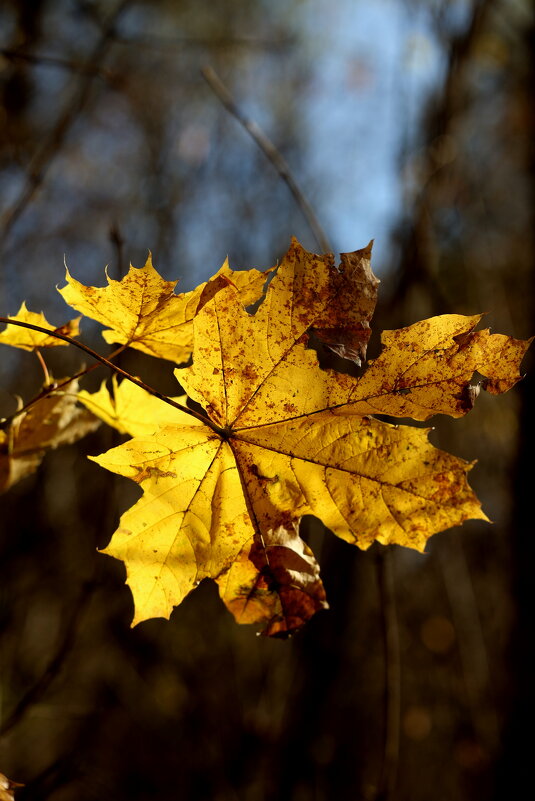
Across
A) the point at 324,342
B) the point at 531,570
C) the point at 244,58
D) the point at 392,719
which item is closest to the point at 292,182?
the point at 324,342

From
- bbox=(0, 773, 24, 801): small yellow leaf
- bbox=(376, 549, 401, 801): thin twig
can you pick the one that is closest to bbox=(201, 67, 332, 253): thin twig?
bbox=(376, 549, 401, 801): thin twig

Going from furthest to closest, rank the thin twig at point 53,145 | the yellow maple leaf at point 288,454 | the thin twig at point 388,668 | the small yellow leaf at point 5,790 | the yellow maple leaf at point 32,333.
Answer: the thin twig at point 53,145
the thin twig at point 388,668
the yellow maple leaf at point 32,333
the yellow maple leaf at point 288,454
the small yellow leaf at point 5,790

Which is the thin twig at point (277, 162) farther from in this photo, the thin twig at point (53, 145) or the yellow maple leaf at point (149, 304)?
the yellow maple leaf at point (149, 304)

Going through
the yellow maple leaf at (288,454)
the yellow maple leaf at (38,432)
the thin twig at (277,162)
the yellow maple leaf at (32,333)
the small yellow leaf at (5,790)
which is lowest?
the small yellow leaf at (5,790)

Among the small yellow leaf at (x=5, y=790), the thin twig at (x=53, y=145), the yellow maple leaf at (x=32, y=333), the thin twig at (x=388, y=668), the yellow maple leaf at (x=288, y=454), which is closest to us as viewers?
the small yellow leaf at (x=5, y=790)

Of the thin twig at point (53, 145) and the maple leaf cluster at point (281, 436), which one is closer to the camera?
the maple leaf cluster at point (281, 436)

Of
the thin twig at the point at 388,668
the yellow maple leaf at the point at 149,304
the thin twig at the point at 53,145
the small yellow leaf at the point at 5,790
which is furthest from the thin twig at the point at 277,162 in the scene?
the small yellow leaf at the point at 5,790

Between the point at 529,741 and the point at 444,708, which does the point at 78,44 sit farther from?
the point at 444,708

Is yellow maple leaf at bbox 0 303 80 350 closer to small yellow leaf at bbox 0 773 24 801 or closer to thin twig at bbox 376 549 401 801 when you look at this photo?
small yellow leaf at bbox 0 773 24 801
